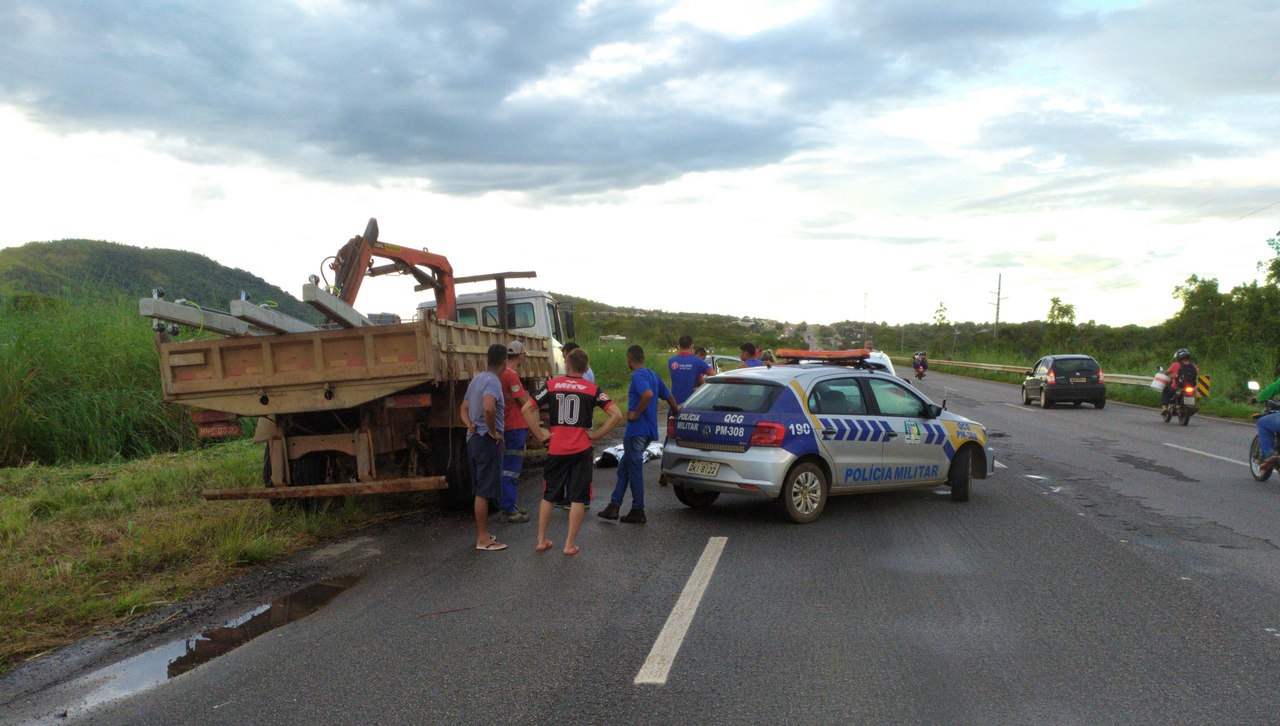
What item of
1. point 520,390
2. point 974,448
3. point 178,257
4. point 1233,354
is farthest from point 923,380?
point 178,257

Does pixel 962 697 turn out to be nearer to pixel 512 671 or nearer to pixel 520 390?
pixel 512 671

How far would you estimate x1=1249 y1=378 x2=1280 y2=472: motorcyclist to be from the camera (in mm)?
10531

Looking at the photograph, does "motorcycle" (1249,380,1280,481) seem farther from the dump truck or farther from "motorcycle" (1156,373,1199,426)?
the dump truck

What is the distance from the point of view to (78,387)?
44.4 ft

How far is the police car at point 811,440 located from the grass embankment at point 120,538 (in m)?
3.59

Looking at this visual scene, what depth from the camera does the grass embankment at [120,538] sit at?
605 cm

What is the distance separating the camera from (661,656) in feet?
15.7

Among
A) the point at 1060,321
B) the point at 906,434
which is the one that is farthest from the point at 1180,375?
the point at 1060,321

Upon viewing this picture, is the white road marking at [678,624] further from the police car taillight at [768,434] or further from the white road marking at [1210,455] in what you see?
the white road marking at [1210,455]

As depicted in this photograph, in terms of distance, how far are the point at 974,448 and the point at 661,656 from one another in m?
6.25

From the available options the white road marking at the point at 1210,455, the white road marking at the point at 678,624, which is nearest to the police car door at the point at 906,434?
the white road marking at the point at 678,624

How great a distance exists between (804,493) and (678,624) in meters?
3.39

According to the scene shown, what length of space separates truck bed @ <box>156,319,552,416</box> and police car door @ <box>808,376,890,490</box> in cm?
368

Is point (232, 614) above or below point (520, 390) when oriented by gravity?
below
